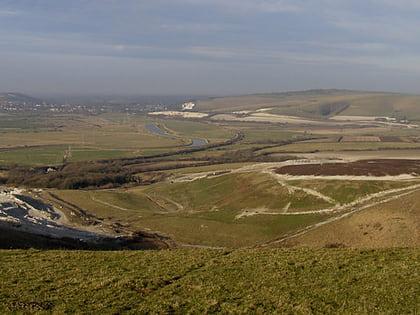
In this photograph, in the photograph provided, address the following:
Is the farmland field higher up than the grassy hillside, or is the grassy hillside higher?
the grassy hillside

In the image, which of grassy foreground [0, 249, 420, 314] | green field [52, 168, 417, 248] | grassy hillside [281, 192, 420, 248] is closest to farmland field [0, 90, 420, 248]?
green field [52, 168, 417, 248]

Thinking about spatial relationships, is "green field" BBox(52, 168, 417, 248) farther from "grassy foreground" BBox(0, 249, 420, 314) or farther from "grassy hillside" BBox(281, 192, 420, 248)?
"grassy foreground" BBox(0, 249, 420, 314)

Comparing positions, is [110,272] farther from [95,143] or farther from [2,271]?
[95,143]

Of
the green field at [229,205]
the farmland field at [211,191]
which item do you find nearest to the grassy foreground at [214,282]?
the farmland field at [211,191]

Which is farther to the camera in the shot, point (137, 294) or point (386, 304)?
point (137, 294)

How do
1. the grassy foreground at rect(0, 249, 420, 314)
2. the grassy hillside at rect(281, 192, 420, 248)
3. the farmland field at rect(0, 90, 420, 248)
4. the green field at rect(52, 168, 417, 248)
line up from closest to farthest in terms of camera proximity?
the grassy foreground at rect(0, 249, 420, 314)
the grassy hillside at rect(281, 192, 420, 248)
the green field at rect(52, 168, 417, 248)
the farmland field at rect(0, 90, 420, 248)

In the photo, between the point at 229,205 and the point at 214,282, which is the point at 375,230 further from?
the point at 229,205

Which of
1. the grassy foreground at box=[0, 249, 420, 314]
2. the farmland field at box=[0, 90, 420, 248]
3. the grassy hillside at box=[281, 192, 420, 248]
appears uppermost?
the grassy foreground at box=[0, 249, 420, 314]

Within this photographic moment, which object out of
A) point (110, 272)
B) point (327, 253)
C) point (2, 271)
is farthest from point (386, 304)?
point (2, 271)

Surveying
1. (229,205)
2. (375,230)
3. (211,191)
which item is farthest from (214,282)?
(211,191)
